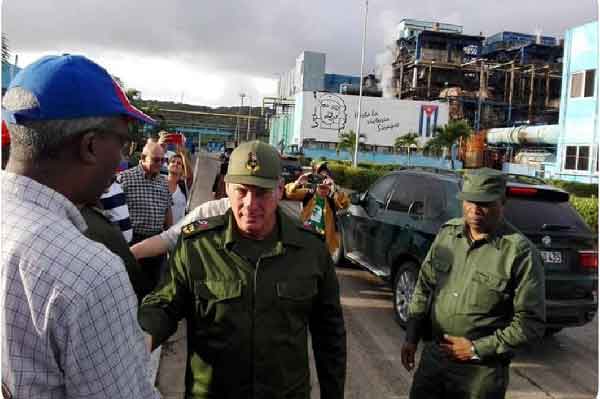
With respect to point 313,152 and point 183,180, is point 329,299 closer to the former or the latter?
point 183,180

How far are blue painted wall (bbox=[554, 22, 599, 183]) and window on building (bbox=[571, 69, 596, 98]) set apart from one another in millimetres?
162

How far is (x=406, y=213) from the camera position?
626cm

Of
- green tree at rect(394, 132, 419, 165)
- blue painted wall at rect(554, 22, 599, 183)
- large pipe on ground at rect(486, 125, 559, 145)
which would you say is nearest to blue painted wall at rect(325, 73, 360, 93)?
green tree at rect(394, 132, 419, 165)

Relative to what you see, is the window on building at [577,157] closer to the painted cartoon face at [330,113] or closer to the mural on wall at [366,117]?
the mural on wall at [366,117]

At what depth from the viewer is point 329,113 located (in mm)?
51500

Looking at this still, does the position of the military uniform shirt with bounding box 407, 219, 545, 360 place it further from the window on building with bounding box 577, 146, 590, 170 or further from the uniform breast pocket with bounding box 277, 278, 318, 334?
the window on building with bounding box 577, 146, 590, 170

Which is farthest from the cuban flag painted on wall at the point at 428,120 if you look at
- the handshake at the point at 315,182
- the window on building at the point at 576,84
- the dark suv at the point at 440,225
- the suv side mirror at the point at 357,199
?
the handshake at the point at 315,182

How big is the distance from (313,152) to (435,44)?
77.5 feet

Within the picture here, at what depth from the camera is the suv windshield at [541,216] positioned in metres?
4.97

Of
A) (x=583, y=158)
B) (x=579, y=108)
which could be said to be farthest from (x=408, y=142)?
(x=583, y=158)

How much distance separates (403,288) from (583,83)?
79.0 ft

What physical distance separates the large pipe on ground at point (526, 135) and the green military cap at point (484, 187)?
34651mm

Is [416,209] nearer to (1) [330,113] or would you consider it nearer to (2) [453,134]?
(2) [453,134]

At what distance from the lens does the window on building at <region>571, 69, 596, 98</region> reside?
81.0 feet
